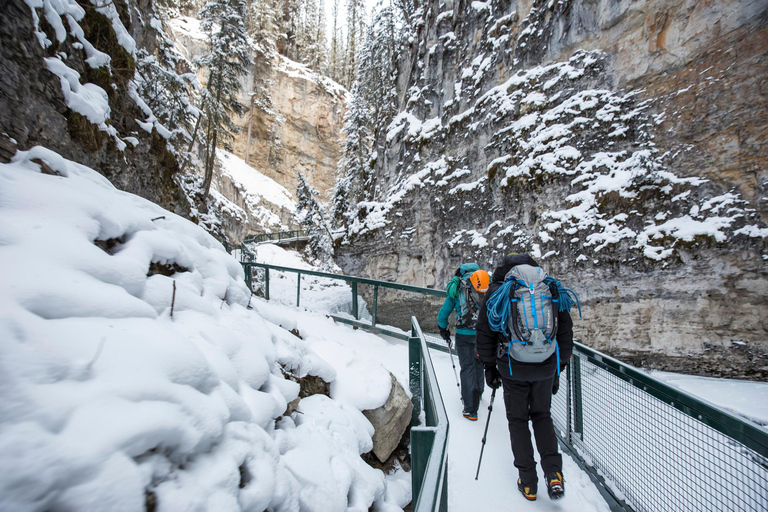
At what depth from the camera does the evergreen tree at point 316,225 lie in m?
24.4

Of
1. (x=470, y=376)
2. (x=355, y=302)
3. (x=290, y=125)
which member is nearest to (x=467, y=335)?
(x=470, y=376)

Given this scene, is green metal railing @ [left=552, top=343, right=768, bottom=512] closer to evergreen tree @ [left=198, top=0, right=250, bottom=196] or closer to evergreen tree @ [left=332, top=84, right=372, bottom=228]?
evergreen tree @ [left=198, top=0, right=250, bottom=196]

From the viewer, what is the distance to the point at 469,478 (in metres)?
3.13

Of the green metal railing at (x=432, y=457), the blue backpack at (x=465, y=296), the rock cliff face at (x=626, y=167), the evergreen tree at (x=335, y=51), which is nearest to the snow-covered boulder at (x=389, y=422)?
the green metal railing at (x=432, y=457)

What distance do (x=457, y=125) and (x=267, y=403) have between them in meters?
14.1

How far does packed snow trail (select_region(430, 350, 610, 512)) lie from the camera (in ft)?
9.18

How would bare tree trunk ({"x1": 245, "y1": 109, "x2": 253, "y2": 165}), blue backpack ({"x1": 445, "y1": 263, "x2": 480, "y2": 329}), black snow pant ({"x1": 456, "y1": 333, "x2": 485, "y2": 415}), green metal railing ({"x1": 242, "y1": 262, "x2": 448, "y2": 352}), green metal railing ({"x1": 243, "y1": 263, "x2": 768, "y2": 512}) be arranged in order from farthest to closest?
bare tree trunk ({"x1": 245, "y1": 109, "x2": 253, "y2": 165})
green metal railing ({"x1": 242, "y1": 262, "x2": 448, "y2": 352})
blue backpack ({"x1": 445, "y1": 263, "x2": 480, "y2": 329})
black snow pant ({"x1": 456, "y1": 333, "x2": 485, "y2": 415})
green metal railing ({"x1": 243, "y1": 263, "x2": 768, "y2": 512})

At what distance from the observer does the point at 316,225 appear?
2575 centimetres

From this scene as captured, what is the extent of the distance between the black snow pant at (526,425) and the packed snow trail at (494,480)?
0.22 m

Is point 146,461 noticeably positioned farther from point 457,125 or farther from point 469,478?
point 457,125

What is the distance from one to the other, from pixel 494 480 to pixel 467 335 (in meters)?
1.66

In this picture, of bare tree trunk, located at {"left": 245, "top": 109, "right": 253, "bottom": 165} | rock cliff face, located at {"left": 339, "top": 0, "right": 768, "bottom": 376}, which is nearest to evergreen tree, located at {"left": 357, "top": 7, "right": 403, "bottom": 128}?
rock cliff face, located at {"left": 339, "top": 0, "right": 768, "bottom": 376}

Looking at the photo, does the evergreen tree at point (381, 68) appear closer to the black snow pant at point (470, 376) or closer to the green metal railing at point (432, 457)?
the black snow pant at point (470, 376)

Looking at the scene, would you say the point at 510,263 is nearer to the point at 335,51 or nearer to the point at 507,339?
the point at 507,339
